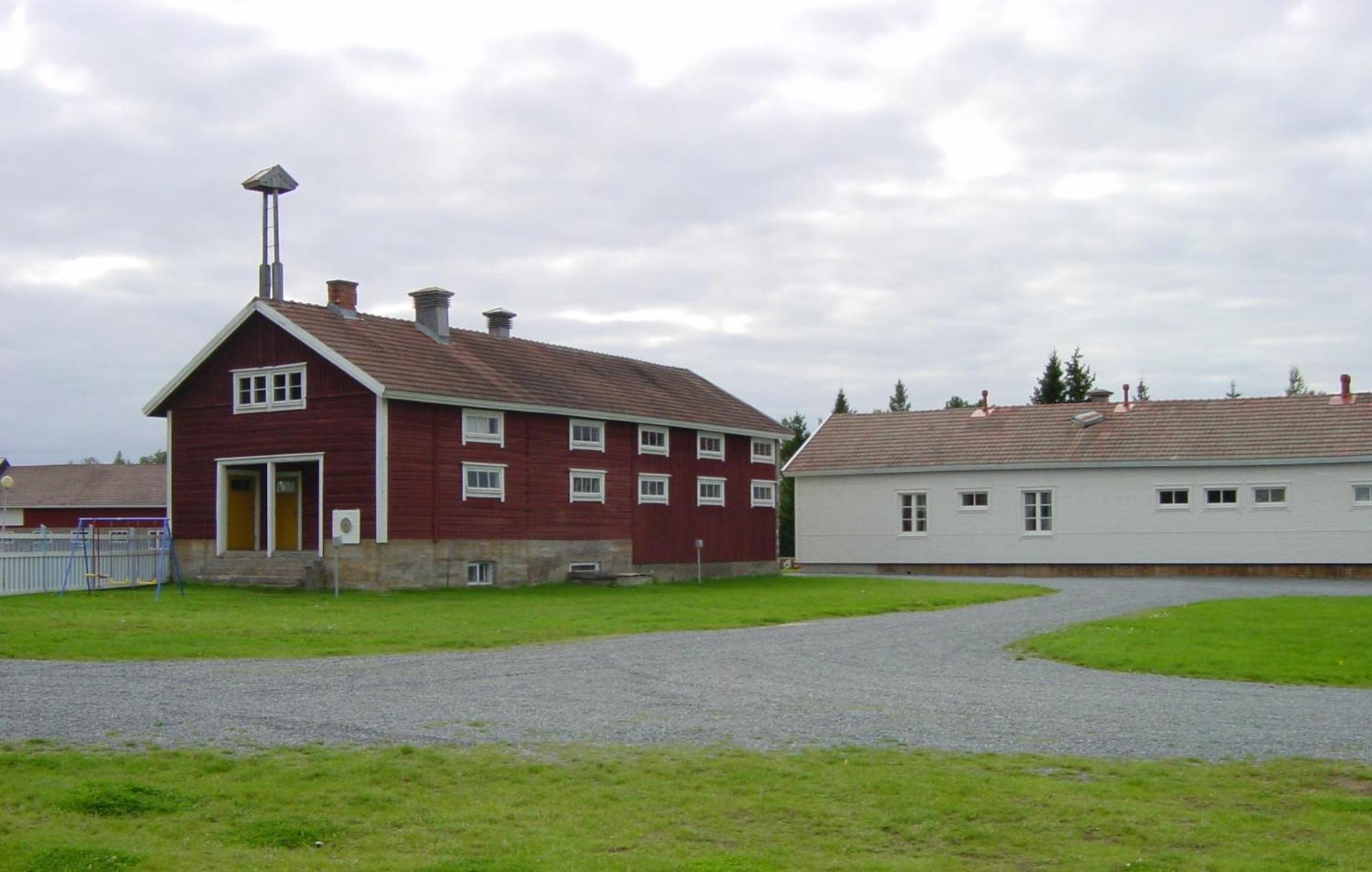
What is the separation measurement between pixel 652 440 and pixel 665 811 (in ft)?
101

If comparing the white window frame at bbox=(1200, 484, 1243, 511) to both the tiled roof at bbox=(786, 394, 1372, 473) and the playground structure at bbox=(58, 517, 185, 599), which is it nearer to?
the tiled roof at bbox=(786, 394, 1372, 473)

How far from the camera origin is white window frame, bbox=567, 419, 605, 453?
3647cm

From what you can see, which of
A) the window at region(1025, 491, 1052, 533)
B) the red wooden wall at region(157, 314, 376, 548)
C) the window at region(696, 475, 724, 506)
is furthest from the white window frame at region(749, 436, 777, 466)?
the red wooden wall at region(157, 314, 376, 548)

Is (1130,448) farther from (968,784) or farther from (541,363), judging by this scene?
(968,784)

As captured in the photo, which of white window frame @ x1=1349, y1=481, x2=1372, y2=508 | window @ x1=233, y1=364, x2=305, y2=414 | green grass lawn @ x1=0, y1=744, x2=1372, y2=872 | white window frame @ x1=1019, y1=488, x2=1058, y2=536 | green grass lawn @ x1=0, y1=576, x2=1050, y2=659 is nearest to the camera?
green grass lawn @ x1=0, y1=744, x2=1372, y2=872

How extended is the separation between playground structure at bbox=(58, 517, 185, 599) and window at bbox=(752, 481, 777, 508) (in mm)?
17854

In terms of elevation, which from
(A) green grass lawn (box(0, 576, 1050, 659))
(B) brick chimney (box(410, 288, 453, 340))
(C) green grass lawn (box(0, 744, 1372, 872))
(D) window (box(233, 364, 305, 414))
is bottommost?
(C) green grass lawn (box(0, 744, 1372, 872))

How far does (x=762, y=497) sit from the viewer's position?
1784 inches

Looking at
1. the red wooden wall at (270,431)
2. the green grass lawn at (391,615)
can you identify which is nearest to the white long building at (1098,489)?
the green grass lawn at (391,615)

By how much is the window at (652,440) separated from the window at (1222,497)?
51.6ft

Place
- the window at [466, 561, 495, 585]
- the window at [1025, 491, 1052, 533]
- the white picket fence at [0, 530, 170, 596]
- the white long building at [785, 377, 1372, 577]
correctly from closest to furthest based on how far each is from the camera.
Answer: the white picket fence at [0, 530, 170, 596], the window at [466, 561, 495, 585], the white long building at [785, 377, 1372, 577], the window at [1025, 491, 1052, 533]

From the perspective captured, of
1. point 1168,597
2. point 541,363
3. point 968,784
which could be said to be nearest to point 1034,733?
point 968,784

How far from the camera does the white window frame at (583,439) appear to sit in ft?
120

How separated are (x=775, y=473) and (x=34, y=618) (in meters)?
27.0
